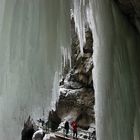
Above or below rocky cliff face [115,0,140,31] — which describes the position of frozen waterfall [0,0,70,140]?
below

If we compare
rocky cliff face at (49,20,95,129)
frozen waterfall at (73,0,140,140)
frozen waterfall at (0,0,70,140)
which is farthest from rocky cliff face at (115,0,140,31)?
rocky cliff face at (49,20,95,129)

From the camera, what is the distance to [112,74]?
3664 millimetres

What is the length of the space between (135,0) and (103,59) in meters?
0.73

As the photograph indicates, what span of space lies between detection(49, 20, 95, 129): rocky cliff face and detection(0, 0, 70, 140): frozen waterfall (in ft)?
29.0

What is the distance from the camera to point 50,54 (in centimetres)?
266

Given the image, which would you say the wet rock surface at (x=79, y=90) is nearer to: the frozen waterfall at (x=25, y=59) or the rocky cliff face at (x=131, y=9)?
the rocky cliff face at (x=131, y=9)

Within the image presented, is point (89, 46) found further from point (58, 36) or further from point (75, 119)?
point (58, 36)

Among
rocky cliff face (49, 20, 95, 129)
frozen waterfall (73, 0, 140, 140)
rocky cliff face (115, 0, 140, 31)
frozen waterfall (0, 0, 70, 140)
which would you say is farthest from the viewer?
rocky cliff face (49, 20, 95, 129)

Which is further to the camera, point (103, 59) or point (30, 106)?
point (103, 59)

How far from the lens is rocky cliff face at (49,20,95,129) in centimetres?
1159

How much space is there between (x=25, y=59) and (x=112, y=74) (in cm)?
151

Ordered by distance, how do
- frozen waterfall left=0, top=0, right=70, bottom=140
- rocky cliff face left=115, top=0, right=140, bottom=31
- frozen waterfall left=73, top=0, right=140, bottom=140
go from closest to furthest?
1. frozen waterfall left=0, top=0, right=70, bottom=140
2. frozen waterfall left=73, top=0, right=140, bottom=140
3. rocky cliff face left=115, top=0, right=140, bottom=31

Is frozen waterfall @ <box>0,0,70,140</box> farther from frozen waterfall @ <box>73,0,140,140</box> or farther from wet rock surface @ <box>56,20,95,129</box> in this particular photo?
wet rock surface @ <box>56,20,95,129</box>

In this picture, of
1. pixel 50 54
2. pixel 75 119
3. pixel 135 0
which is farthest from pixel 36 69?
pixel 75 119
